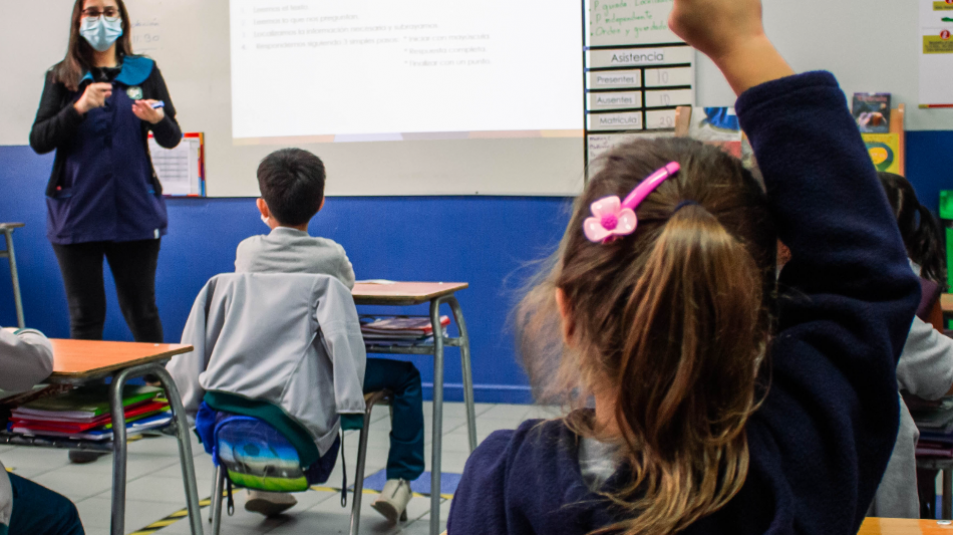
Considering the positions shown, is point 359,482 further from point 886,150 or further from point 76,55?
point 886,150

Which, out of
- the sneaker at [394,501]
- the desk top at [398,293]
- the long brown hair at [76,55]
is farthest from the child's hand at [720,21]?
the long brown hair at [76,55]

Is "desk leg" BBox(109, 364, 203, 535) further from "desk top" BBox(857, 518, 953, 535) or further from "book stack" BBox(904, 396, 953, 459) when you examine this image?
"book stack" BBox(904, 396, 953, 459)

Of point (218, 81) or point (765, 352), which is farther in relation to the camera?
point (218, 81)

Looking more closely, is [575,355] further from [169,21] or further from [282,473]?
[169,21]

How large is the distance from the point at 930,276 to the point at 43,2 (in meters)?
4.12

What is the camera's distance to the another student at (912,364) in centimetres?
117

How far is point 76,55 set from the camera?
288 cm

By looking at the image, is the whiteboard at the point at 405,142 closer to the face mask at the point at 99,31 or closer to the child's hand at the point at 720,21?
the face mask at the point at 99,31

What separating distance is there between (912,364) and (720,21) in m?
1.22

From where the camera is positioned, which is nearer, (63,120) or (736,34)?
(736,34)

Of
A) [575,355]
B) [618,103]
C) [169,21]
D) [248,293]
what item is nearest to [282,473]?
[248,293]

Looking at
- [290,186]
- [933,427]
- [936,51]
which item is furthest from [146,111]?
[936,51]

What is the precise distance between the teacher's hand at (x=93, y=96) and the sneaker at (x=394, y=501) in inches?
63.9

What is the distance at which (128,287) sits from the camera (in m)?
2.90
